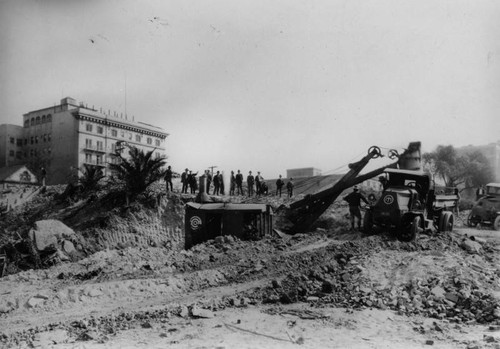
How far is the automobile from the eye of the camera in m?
17.8

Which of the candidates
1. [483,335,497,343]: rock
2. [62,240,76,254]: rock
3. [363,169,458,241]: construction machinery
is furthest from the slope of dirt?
[62,240,76,254]: rock

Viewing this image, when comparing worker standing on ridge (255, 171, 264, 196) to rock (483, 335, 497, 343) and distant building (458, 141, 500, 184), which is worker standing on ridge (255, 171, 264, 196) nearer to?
rock (483, 335, 497, 343)

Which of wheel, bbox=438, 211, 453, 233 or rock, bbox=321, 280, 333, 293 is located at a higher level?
wheel, bbox=438, 211, 453, 233

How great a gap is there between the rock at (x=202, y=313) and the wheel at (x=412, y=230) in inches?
293

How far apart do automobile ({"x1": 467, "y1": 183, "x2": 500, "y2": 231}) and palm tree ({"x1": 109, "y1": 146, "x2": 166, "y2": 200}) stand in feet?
48.6

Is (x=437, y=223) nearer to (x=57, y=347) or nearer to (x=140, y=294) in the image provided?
(x=140, y=294)

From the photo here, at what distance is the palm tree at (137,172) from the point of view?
21188mm

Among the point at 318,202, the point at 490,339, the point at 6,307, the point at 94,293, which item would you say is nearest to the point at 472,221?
the point at 318,202

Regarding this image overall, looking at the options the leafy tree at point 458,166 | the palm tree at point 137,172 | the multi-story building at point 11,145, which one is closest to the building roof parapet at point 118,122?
the multi-story building at point 11,145

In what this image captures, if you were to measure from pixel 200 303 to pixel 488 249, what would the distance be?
8.37 meters

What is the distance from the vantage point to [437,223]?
14.1 m

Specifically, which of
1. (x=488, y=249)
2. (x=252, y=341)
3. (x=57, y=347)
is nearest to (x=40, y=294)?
(x=57, y=347)

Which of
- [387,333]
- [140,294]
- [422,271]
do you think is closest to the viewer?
[387,333]

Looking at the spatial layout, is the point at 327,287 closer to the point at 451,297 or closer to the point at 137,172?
the point at 451,297
